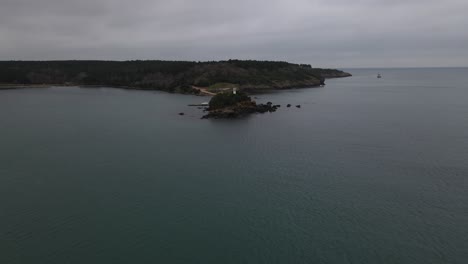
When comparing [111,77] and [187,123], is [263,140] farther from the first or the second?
[111,77]

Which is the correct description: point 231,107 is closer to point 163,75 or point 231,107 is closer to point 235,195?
point 235,195

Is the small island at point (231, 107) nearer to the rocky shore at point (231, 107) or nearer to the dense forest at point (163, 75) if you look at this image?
the rocky shore at point (231, 107)

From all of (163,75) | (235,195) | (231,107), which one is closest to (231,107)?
(231,107)

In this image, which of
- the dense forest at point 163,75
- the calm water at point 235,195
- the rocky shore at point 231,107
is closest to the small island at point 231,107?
the rocky shore at point 231,107

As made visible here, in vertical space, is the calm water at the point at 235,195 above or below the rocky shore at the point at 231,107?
below

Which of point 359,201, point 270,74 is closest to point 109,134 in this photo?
point 359,201

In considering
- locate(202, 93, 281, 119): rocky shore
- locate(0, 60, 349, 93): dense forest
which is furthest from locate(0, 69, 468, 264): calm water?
locate(0, 60, 349, 93): dense forest
